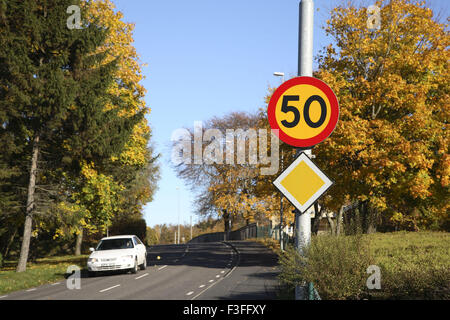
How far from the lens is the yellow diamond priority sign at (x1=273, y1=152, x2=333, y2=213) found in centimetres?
613

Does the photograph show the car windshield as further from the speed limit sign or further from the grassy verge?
the speed limit sign

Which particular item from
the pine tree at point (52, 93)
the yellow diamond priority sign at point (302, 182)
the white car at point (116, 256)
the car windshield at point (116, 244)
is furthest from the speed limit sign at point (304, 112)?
the pine tree at point (52, 93)

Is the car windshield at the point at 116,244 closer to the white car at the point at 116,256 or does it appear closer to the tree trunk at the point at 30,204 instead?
the white car at the point at 116,256

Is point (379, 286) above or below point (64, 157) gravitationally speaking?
below

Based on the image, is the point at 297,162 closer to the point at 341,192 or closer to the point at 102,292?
the point at 102,292

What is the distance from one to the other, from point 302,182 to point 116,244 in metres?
18.7

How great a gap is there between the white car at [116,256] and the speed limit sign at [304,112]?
17.3m

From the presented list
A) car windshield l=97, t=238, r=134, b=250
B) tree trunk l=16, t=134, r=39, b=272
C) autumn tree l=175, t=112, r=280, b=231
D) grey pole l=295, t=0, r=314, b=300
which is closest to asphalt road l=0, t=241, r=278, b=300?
car windshield l=97, t=238, r=134, b=250

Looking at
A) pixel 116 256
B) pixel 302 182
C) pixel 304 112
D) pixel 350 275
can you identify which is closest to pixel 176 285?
pixel 116 256

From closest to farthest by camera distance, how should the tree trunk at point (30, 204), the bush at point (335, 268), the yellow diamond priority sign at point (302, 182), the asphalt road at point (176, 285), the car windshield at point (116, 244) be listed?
1. the yellow diamond priority sign at point (302, 182)
2. the bush at point (335, 268)
3. the asphalt road at point (176, 285)
4. the car windshield at point (116, 244)
5. the tree trunk at point (30, 204)

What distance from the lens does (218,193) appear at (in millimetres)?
51781

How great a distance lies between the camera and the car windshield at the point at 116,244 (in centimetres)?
2345
